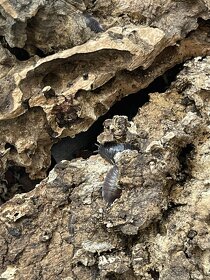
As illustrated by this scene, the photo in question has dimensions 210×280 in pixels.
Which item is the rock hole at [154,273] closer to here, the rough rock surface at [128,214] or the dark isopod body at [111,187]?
the rough rock surface at [128,214]

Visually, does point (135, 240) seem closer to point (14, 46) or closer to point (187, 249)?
point (187, 249)

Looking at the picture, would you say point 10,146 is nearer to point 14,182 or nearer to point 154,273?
point 14,182

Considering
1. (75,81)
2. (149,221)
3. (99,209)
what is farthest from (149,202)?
(75,81)

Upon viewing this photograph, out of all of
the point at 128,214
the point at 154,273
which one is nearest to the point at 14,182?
the point at 128,214

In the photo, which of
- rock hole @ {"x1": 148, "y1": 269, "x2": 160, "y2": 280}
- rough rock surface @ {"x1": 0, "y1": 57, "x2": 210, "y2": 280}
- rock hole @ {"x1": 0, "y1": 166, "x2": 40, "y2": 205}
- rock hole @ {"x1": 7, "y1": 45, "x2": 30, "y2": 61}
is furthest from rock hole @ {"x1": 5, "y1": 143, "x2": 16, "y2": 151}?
rock hole @ {"x1": 148, "y1": 269, "x2": 160, "y2": 280}

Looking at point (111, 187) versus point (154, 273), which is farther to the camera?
point (111, 187)

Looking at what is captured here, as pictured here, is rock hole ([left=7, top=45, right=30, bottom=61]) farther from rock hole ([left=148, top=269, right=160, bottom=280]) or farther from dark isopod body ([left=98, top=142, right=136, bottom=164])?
rock hole ([left=148, top=269, right=160, bottom=280])
